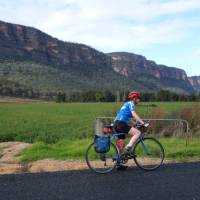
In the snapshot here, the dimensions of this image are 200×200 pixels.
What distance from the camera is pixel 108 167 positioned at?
10859 mm

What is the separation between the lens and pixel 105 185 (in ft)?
29.5

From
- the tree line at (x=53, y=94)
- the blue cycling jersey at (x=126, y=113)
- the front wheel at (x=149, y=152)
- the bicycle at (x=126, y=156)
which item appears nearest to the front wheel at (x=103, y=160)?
the bicycle at (x=126, y=156)

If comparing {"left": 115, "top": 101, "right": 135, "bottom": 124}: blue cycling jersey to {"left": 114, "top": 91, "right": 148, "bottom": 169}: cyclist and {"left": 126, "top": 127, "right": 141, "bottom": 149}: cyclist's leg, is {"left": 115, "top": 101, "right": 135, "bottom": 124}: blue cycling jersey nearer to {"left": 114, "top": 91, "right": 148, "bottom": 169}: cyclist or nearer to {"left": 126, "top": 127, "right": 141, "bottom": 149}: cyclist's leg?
{"left": 114, "top": 91, "right": 148, "bottom": 169}: cyclist

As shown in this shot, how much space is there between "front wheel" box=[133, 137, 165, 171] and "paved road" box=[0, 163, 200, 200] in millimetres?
319

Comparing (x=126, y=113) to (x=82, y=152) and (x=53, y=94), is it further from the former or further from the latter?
(x=53, y=94)

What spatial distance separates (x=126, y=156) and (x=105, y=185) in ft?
6.84


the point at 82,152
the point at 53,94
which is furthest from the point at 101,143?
the point at 53,94

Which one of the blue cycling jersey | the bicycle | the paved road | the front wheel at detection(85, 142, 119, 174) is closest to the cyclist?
the blue cycling jersey

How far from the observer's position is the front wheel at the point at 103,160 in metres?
10.7

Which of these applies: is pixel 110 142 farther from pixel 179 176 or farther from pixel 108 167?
pixel 179 176

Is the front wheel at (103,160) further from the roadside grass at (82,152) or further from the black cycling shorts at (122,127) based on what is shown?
the roadside grass at (82,152)

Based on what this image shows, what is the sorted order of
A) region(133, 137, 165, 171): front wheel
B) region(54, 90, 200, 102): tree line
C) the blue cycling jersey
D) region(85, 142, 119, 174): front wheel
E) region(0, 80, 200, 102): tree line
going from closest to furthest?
region(85, 142, 119, 174): front wheel → the blue cycling jersey → region(133, 137, 165, 171): front wheel → region(54, 90, 200, 102): tree line → region(0, 80, 200, 102): tree line

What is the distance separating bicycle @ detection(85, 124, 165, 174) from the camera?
10867 mm

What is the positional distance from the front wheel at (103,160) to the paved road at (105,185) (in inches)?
7.8
